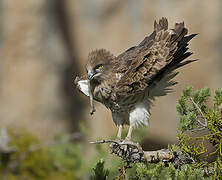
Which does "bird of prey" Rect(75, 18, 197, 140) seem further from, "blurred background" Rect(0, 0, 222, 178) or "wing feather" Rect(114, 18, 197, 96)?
"blurred background" Rect(0, 0, 222, 178)

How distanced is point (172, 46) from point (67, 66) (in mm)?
5476

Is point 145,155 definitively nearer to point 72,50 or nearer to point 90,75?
point 90,75

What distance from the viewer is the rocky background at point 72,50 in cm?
831

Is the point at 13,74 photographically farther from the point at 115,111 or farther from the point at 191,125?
the point at 191,125

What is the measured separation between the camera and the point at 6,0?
335 inches

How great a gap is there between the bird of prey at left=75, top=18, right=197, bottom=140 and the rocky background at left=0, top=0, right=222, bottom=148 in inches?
172

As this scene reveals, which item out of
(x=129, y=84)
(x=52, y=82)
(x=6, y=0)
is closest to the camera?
(x=129, y=84)

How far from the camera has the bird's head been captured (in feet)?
12.3

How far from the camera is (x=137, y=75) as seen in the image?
3.79 meters

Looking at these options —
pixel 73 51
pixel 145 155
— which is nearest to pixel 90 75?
pixel 145 155

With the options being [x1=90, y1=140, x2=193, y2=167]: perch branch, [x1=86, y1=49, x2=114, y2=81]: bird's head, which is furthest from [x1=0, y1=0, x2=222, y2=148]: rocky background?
[x1=90, y1=140, x2=193, y2=167]: perch branch

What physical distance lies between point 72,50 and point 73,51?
36mm

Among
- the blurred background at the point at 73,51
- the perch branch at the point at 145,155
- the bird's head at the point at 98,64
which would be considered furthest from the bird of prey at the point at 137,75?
the blurred background at the point at 73,51

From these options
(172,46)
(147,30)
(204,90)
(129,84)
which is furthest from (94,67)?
(147,30)
